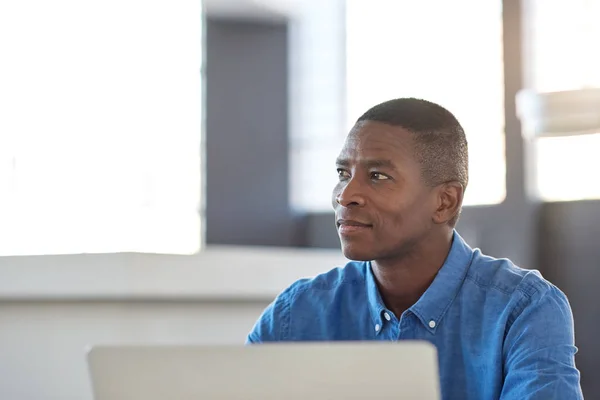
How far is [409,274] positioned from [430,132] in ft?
0.84

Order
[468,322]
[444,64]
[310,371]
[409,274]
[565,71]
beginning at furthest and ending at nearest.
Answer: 1. [444,64]
2. [565,71]
3. [409,274]
4. [468,322]
5. [310,371]

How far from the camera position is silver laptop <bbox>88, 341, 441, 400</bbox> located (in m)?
0.86

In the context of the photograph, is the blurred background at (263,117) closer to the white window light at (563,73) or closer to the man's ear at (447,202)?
the white window light at (563,73)

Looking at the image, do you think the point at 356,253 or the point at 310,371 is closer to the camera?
the point at 310,371

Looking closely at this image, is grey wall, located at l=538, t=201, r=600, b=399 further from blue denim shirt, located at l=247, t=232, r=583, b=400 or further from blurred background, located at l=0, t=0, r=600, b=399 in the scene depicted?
blue denim shirt, located at l=247, t=232, r=583, b=400

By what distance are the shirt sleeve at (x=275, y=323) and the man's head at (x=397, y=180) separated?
181 mm

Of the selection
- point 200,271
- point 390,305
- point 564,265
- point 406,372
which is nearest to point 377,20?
point 564,265

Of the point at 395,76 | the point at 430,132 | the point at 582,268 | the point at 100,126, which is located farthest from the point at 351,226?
the point at 395,76

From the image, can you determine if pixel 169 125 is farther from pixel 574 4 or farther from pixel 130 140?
pixel 574 4

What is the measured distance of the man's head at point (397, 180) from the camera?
62.2 inches

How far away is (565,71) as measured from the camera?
4.93 m

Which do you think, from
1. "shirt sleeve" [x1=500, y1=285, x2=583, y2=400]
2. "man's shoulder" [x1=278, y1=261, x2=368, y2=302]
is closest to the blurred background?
"man's shoulder" [x1=278, y1=261, x2=368, y2=302]

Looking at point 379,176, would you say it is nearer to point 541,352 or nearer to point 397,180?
point 397,180

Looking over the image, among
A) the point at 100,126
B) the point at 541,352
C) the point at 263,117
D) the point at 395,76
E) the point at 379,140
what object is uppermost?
the point at 395,76
